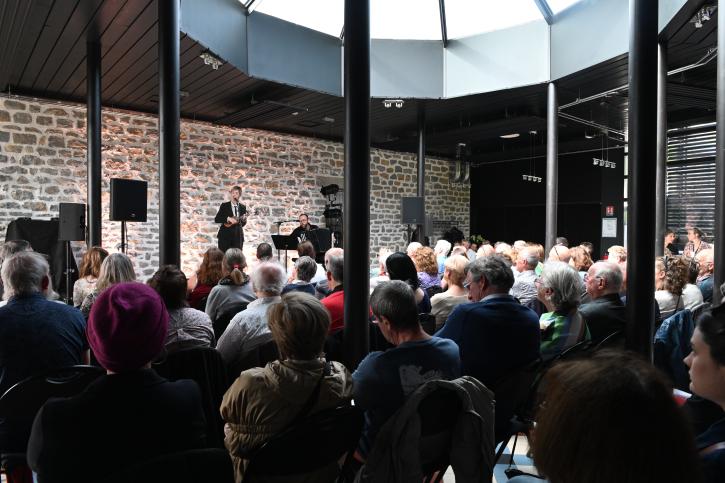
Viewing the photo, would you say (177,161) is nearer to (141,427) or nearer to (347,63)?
(347,63)

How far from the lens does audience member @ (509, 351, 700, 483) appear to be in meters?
0.75

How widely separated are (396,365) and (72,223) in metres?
6.22

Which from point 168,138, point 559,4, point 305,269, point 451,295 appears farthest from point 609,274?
point 559,4

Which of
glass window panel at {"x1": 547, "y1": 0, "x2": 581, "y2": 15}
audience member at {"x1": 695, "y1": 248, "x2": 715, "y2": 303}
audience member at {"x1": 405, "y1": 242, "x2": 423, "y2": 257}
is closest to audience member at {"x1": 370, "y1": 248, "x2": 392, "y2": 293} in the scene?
audience member at {"x1": 405, "y1": 242, "x2": 423, "y2": 257}

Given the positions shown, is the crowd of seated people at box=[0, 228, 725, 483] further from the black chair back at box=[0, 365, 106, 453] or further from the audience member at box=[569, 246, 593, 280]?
the audience member at box=[569, 246, 593, 280]

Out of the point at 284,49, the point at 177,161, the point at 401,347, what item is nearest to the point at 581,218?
the point at 284,49

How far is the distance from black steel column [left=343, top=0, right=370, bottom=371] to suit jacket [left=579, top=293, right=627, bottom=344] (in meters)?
1.45

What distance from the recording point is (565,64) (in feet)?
24.9

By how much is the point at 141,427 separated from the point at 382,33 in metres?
8.19

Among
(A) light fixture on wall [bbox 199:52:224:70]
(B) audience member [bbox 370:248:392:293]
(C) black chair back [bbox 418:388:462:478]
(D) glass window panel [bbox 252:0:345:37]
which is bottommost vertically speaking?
(C) black chair back [bbox 418:388:462:478]

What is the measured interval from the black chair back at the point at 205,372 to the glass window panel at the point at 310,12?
619 centimetres

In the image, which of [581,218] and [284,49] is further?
[581,218]

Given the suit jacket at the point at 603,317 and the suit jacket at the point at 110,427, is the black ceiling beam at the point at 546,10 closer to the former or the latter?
the suit jacket at the point at 603,317

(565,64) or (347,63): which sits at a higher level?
(565,64)
